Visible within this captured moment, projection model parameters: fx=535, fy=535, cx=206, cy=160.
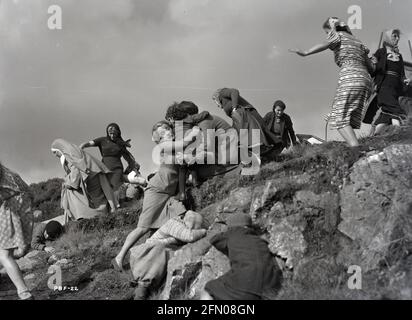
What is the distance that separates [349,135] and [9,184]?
4770 mm

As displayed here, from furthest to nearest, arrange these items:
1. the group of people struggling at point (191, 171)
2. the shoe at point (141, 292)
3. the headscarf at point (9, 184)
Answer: the headscarf at point (9, 184) < the shoe at point (141, 292) < the group of people struggling at point (191, 171)

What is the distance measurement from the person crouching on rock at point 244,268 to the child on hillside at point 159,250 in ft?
3.13

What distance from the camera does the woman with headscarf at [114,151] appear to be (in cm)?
1145

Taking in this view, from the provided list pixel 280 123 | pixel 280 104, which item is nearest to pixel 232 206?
pixel 280 123

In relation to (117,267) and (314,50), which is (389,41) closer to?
(314,50)

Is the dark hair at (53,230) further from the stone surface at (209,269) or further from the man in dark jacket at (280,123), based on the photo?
the stone surface at (209,269)

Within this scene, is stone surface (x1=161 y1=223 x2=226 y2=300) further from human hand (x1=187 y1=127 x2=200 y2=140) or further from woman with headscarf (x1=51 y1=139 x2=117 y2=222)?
woman with headscarf (x1=51 y1=139 x2=117 y2=222)

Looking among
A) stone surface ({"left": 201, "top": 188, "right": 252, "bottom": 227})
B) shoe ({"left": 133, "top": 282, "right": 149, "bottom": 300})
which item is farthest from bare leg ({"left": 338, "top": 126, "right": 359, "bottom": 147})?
shoe ({"left": 133, "top": 282, "right": 149, "bottom": 300})

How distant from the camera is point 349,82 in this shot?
8.12 metres

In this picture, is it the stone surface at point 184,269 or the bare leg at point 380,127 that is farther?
the bare leg at point 380,127

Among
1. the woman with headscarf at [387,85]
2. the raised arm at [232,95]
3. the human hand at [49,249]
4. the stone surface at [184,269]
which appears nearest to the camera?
the stone surface at [184,269]

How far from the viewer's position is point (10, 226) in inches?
262

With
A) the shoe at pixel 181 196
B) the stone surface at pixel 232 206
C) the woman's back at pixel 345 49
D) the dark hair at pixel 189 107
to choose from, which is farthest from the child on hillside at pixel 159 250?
the woman's back at pixel 345 49
